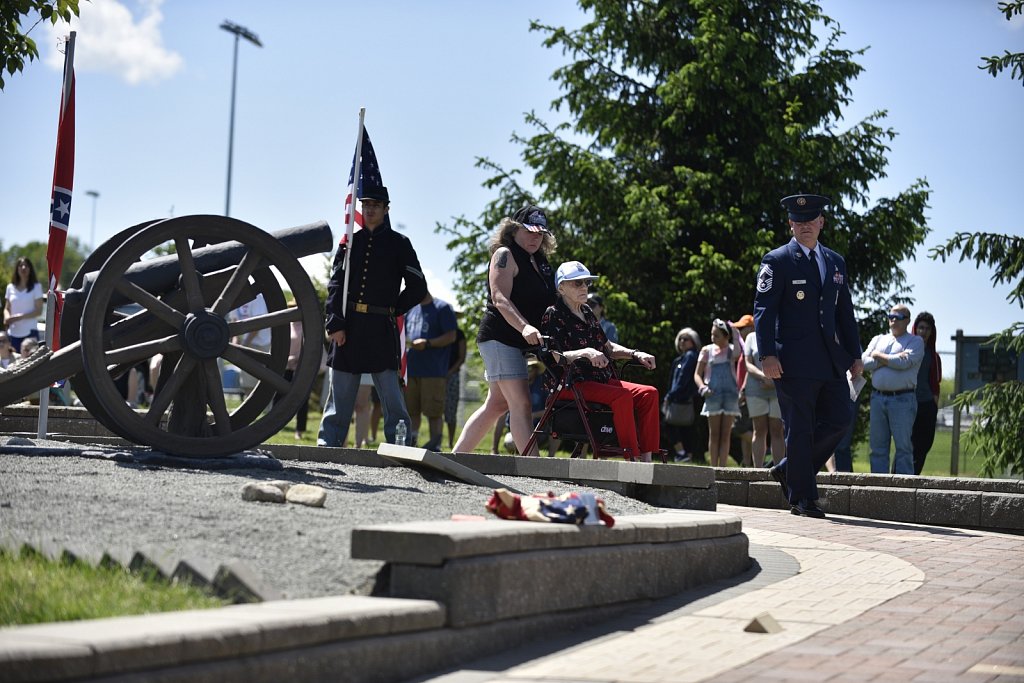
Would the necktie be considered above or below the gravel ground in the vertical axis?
above

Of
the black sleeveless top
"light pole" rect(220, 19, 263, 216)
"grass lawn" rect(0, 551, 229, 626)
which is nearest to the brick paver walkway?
"grass lawn" rect(0, 551, 229, 626)

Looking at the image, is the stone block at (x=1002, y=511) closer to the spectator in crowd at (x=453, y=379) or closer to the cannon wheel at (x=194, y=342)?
the cannon wheel at (x=194, y=342)

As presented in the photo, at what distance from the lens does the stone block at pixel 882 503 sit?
31.9 feet

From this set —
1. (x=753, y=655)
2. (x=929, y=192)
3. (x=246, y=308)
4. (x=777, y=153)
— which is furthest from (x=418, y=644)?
(x=929, y=192)


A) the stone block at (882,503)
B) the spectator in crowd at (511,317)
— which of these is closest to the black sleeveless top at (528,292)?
the spectator in crowd at (511,317)

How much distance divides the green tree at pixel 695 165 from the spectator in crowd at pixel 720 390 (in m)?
10.5

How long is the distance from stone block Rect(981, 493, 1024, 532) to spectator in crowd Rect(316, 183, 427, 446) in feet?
13.2

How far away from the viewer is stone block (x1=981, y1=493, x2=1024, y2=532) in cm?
935

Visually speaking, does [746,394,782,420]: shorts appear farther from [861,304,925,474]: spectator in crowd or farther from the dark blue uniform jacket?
the dark blue uniform jacket

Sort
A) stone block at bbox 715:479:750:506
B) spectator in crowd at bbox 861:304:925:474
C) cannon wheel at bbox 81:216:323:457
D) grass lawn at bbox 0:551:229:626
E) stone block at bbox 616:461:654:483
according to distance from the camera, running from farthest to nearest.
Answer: spectator in crowd at bbox 861:304:925:474 → stone block at bbox 715:479:750:506 → stone block at bbox 616:461:654:483 → cannon wheel at bbox 81:216:323:457 → grass lawn at bbox 0:551:229:626

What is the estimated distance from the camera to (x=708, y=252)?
1001 inches

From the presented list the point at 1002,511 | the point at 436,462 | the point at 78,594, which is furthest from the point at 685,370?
the point at 78,594

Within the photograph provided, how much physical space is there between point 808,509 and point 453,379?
8101mm

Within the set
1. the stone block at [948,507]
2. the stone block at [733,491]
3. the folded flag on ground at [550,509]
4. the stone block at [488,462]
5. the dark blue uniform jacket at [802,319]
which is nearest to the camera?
the folded flag on ground at [550,509]
